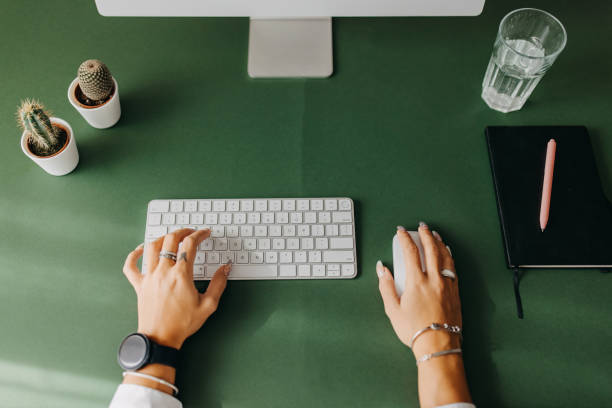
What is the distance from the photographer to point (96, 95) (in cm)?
89

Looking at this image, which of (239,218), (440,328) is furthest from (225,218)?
(440,328)

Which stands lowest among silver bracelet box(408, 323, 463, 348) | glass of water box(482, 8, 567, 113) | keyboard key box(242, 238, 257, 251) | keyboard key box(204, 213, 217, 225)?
silver bracelet box(408, 323, 463, 348)

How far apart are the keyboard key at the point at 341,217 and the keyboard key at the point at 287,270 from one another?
0.13 metres

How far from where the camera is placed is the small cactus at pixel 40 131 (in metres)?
0.80

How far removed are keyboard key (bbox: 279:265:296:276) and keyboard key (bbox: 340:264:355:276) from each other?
0.31ft

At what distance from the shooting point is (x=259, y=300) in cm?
83

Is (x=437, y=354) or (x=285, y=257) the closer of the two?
(x=437, y=354)

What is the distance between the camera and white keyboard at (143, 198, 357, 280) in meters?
0.84

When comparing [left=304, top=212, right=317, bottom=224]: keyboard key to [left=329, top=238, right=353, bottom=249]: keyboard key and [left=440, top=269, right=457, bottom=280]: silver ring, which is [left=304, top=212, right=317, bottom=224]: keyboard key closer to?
[left=329, top=238, right=353, bottom=249]: keyboard key

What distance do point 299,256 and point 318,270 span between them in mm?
47

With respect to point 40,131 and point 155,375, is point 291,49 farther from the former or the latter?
point 155,375

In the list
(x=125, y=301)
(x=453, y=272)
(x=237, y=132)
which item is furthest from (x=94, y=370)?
(x=453, y=272)

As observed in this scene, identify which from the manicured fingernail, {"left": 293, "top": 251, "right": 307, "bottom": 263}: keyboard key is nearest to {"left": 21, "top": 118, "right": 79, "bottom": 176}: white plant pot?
{"left": 293, "top": 251, "right": 307, "bottom": 263}: keyboard key

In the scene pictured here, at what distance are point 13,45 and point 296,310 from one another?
92 cm
